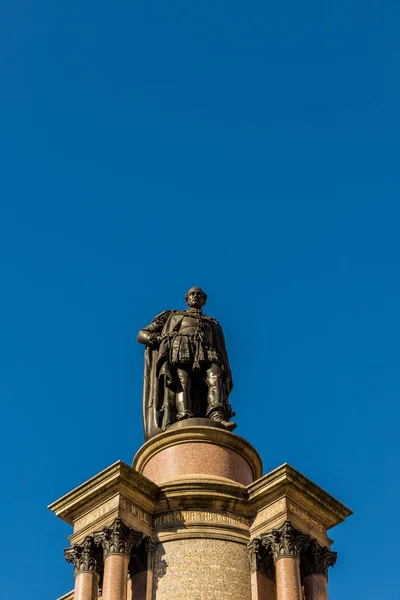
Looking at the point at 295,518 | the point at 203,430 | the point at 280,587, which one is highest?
the point at 203,430

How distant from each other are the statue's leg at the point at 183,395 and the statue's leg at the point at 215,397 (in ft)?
1.62

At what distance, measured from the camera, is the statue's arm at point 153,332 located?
33.1 metres

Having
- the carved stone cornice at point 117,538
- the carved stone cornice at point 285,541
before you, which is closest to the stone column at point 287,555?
the carved stone cornice at point 285,541

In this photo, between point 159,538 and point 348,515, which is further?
point 348,515

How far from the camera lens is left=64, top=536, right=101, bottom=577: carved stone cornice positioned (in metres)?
26.5

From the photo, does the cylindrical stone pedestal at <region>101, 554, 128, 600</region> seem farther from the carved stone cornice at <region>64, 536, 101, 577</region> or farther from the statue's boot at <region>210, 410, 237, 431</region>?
the statue's boot at <region>210, 410, 237, 431</region>

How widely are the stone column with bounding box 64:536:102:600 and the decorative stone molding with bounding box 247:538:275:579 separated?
3316 millimetres

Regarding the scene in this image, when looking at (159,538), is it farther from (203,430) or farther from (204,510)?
(203,430)

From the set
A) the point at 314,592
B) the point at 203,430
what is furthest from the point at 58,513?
the point at 314,592

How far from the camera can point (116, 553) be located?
26031 millimetres

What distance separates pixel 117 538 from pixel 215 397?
20.7 ft

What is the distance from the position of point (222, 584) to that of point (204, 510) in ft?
6.36

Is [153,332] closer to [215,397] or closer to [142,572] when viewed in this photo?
[215,397]

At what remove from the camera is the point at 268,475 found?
2756 cm
